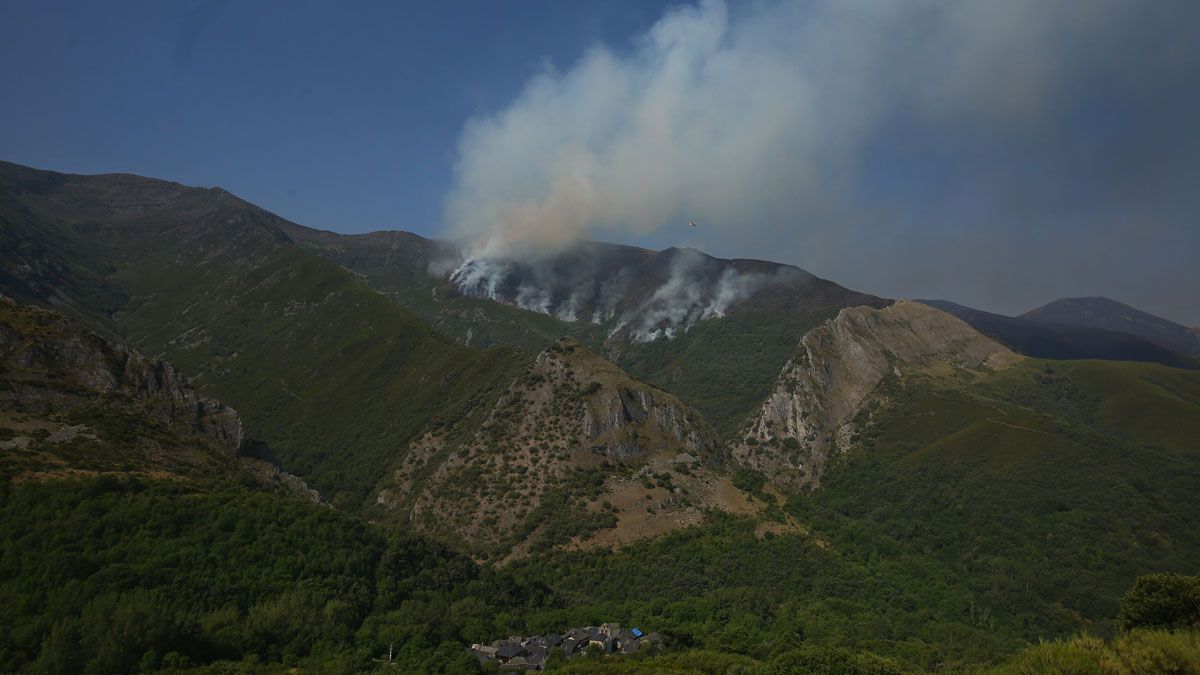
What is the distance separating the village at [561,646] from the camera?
69062mm

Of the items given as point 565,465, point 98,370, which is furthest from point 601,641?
point 98,370

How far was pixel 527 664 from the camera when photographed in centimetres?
6869

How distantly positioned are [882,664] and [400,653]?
45.9 metres

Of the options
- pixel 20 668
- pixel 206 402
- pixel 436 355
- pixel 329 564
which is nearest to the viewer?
pixel 20 668

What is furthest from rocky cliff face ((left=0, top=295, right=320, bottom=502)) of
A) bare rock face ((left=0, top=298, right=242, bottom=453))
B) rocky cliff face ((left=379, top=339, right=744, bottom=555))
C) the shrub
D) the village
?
→ the shrub

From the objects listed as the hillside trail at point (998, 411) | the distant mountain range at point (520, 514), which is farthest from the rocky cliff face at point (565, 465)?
the hillside trail at point (998, 411)

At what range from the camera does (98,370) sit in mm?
90312

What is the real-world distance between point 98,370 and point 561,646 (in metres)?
70.6

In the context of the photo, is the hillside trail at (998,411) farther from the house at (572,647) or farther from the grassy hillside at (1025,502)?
the house at (572,647)

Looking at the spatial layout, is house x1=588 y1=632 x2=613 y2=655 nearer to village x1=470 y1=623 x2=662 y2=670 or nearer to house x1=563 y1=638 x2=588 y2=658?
village x1=470 y1=623 x2=662 y2=670

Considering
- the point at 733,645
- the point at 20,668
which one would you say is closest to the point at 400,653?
the point at 20,668

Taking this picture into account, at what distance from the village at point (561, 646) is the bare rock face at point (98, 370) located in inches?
1983

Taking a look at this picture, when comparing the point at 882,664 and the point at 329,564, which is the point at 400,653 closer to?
the point at 329,564

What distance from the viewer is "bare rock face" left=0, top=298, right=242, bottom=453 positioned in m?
84.1
